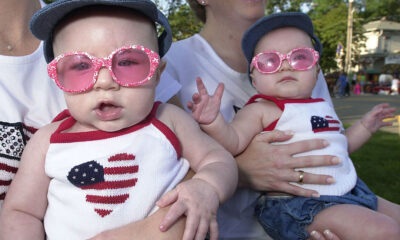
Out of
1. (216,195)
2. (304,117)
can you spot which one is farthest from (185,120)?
(304,117)

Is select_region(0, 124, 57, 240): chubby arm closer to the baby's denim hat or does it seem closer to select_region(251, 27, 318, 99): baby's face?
the baby's denim hat

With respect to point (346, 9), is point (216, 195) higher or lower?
higher

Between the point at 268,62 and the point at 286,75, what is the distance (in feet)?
0.45

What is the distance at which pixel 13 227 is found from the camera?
1.50 m

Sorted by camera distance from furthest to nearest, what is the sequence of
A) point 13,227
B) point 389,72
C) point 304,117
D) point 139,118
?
point 389,72, point 304,117, point 139,118, point 13,227

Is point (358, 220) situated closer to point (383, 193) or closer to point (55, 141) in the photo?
point (55, 141)

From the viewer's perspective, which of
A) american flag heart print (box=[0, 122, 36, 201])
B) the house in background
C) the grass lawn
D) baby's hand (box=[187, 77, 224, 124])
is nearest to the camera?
american flag heart print (box=[0, 122, 36, 201])

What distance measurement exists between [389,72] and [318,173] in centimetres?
4523

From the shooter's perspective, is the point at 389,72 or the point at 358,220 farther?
the point at 389,72

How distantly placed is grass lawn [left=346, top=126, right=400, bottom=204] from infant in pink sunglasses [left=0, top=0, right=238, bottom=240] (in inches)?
167

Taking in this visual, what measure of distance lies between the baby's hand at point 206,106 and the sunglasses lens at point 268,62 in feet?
1.36

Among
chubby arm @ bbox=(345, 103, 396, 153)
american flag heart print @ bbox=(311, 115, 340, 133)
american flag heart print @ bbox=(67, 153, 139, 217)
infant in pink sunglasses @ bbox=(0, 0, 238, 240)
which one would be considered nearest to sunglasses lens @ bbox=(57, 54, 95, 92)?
infant in pink sunglasses @ bbox=(0, 0, 238, 240)

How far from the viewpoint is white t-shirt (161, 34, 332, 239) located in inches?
95.4

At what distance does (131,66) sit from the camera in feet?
5.07
